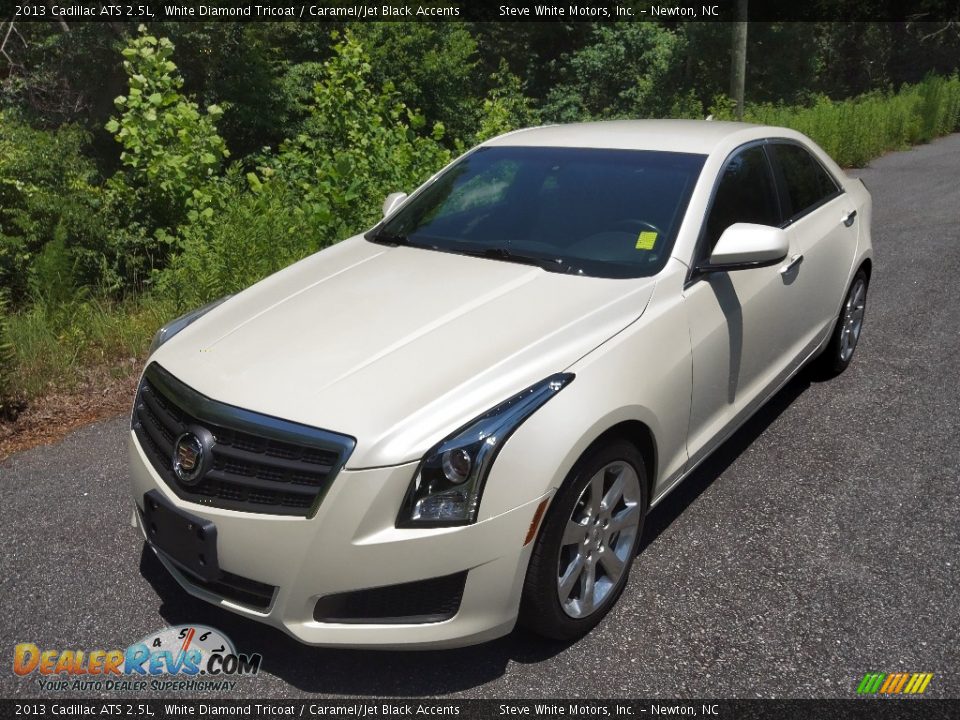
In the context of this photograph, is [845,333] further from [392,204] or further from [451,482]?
[451,482]

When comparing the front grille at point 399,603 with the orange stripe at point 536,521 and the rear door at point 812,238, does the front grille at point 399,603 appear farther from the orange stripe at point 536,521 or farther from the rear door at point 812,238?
the rear door at point 812,238

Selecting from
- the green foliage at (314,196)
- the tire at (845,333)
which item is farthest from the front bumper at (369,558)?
the green foliage at (314,196)

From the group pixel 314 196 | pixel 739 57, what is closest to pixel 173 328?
pixel 314 196

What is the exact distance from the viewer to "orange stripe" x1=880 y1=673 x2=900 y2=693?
9.12 ft

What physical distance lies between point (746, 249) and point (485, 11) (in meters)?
28.6

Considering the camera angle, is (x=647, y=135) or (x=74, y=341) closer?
(x=647, y=135)

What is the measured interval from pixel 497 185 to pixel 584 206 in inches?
21.6

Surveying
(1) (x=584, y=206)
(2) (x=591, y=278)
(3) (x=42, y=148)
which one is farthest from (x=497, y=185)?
(3) (x=42, y=148)

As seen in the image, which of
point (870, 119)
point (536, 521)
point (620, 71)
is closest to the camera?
point (536, 521)

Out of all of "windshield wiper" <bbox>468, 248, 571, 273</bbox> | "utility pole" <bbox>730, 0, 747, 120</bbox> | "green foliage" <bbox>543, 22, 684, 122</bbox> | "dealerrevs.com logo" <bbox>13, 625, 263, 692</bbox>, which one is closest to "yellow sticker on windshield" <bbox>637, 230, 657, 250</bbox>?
"windshield wiper" <bbox>468, 248, 571, 273</bbox>

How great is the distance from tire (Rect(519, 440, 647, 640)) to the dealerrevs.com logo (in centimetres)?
103

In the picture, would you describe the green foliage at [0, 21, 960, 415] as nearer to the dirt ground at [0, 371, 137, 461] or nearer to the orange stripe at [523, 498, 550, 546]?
the dirt ground at [0, 371, 137, 461]

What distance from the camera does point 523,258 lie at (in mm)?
3725

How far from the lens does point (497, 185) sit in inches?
167
